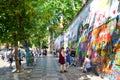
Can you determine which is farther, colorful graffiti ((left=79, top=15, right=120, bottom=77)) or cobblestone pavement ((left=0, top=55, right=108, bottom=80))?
cobblestone pavement ((left=0, top=55, right=108, bottom=80))

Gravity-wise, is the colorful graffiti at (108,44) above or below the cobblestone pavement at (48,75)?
above

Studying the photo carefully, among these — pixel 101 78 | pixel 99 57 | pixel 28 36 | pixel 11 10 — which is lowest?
pixel 101 78

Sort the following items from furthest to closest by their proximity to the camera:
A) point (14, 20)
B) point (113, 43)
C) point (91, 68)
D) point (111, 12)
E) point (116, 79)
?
point (14, 20)
point (91, 68)
point (111, 12)
point (113, 43)
point (116, 79)

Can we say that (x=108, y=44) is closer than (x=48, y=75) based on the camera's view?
Yes

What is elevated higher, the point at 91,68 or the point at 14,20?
the point at 14,20

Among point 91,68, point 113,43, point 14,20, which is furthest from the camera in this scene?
point 14,20

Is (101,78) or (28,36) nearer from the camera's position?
(101,78)

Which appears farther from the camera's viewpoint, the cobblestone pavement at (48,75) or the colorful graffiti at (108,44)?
the cobblestone pavement at (48,75)

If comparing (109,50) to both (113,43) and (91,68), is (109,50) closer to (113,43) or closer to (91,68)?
(113,43)

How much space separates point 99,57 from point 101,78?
1844 millimetres

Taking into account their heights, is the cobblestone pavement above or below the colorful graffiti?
below

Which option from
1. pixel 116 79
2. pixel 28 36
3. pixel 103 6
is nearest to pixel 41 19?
pixel 28 36

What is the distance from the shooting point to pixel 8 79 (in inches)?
714

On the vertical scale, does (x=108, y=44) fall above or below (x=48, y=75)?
above
